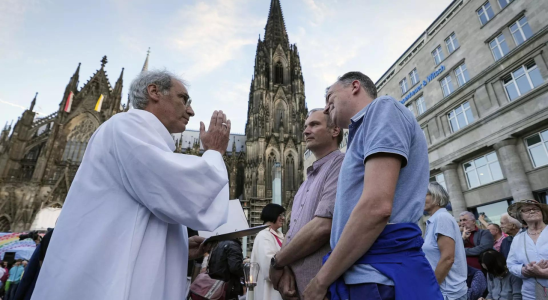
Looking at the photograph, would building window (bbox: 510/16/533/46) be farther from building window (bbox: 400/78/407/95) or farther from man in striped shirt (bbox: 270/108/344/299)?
man in striped shirt (bbox: 270/108/344/299)

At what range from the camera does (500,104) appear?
11734 mm

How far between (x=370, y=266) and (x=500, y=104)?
47.4 feet

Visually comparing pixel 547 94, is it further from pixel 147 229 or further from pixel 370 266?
pixel 147 229

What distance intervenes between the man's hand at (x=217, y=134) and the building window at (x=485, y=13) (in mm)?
16371

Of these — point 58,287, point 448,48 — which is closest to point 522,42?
point 448,48

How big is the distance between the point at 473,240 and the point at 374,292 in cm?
398

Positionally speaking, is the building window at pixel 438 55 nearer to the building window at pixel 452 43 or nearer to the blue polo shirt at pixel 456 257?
the building window at pixel 452 43

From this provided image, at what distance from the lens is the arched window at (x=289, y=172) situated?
31.5 m

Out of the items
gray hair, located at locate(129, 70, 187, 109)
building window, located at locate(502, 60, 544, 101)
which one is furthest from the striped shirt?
building window, located at locate(502, 60, 544, 101)

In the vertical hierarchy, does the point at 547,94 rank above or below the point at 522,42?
below

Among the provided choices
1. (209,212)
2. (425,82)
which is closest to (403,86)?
(425,82)

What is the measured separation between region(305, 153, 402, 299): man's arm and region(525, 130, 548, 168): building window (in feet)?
43.1

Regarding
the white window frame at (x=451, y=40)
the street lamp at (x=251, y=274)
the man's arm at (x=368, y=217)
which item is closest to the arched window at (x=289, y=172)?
the white window frame at (x=451, y=40)

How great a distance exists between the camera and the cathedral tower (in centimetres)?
3055
